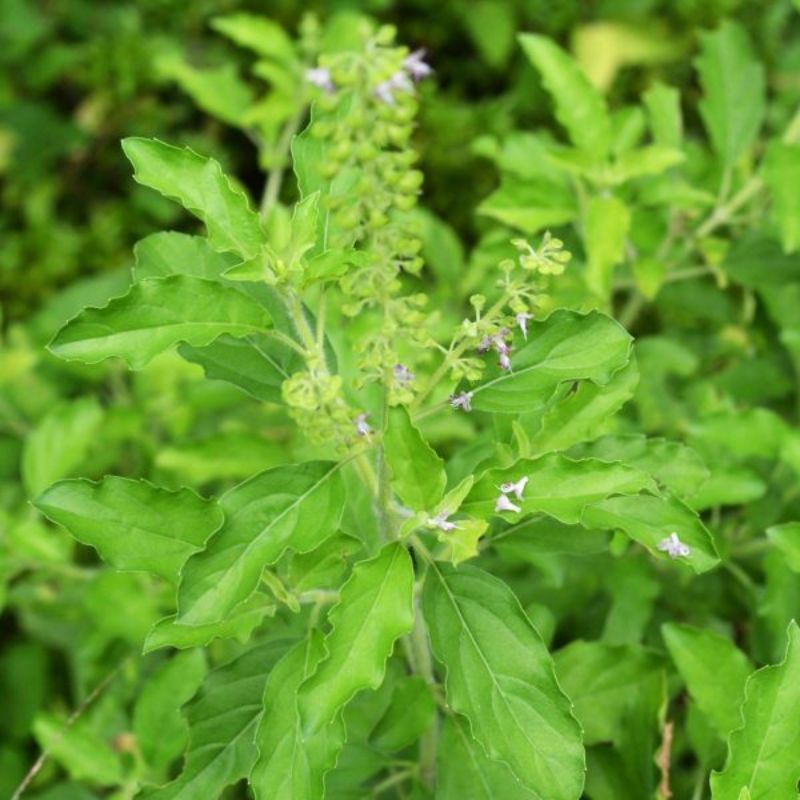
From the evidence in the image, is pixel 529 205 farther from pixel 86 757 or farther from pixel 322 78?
pixel 86 757

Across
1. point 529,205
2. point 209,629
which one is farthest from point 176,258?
point 529,205

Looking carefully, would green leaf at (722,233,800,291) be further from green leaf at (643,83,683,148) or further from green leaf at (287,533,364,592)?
green leaf at (287,533,364,592)

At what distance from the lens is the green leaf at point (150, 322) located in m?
1.16

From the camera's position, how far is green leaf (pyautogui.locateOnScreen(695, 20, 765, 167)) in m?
2.12

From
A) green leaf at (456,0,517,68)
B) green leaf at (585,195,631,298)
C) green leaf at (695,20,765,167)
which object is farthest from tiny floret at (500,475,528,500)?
green leaf at (456,0,517,68)

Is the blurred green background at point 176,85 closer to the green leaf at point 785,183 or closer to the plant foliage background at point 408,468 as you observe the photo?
the plant foliage background at point 408,468

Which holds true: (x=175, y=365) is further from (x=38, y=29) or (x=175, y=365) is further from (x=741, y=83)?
(x=38, y=29)

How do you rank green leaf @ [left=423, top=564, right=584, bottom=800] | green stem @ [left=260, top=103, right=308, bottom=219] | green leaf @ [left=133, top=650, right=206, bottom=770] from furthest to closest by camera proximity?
1. green stem @ [left=260, top=103, right=308, bottom=219]
2. green leaf @ [left=133, top=650, right=206, bottom=770]
3. green leaf @ [left=423, top=564, right=584, bottom=800]

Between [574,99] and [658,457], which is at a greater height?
[574,99]

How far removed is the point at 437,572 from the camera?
1.27 meters

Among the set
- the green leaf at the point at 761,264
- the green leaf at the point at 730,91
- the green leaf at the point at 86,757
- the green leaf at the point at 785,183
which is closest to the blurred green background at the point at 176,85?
the green leaf at the point at 730,91

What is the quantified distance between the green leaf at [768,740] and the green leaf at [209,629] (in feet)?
1.68

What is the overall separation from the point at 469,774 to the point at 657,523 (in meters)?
0.38

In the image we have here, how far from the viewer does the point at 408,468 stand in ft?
3.94
